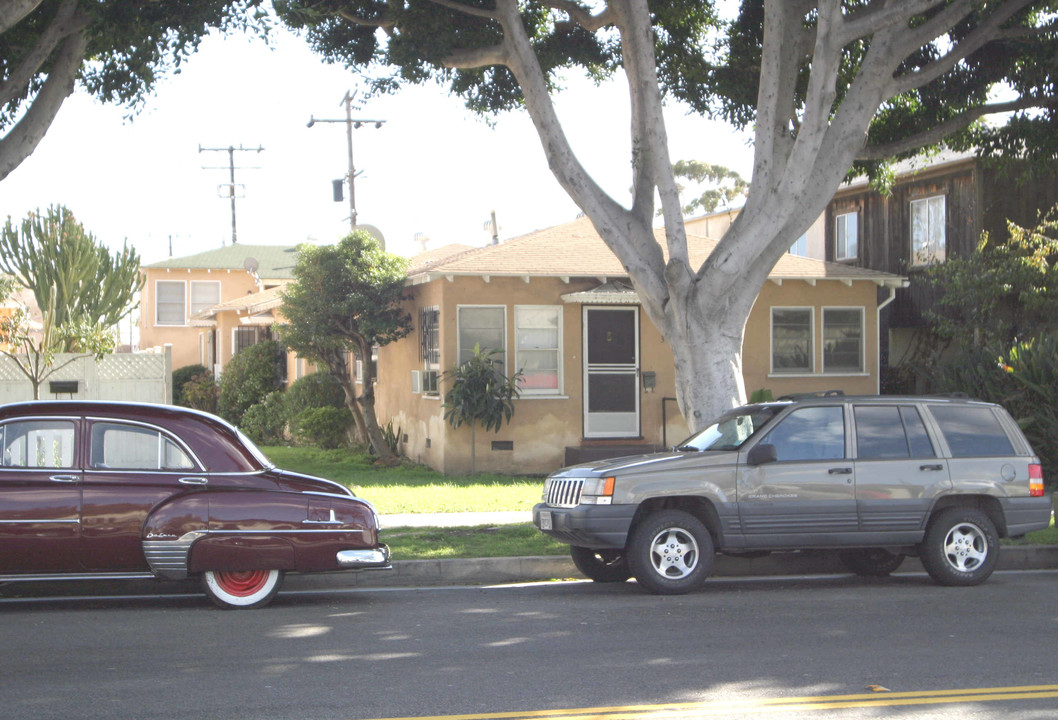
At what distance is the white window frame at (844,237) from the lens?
26.2 m

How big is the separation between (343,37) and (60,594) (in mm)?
7825

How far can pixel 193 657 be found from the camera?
719 cm

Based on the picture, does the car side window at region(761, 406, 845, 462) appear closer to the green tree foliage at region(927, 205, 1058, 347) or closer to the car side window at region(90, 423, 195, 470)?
the car side window at region(90, 423, 195, 470)

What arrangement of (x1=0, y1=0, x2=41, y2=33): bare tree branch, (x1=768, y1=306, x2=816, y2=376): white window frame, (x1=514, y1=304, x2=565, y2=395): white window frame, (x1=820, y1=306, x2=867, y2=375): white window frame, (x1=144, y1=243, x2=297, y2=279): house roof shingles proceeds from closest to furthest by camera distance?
(x1=0, y1=0, x2=41, y2=33): bare tree branch
(x1=514, y1=304, x2=565, y2=395): white window frame
(x1=768, y1=306, x2=816, y2=376): white window frame
(x1=820, y1=306, x2=867, y2=375): white window frame
(x1=144, y1=243, x2=297, y2=279): house roof shingles

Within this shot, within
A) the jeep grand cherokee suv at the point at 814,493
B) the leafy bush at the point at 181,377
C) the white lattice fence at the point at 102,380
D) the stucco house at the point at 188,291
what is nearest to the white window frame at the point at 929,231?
the jeep grand cherokee suv at the point at 814,493

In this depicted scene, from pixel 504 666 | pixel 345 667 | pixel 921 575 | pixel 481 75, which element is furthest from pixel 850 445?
pixel 481 75

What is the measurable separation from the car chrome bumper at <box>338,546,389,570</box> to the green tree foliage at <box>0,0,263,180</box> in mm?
5377

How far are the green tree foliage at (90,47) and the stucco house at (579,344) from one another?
7217 mm

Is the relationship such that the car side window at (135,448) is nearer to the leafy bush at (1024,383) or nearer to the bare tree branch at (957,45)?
the bare tree branch at (957,45)

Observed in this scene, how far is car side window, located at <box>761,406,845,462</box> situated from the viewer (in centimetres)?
999

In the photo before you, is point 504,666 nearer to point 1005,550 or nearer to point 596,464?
point 596,464

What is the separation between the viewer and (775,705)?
6113 mm

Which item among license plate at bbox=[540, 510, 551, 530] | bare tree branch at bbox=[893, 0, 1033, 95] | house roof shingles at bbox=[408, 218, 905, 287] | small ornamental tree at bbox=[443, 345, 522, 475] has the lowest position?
license plate at bbox=[540, 510, 551, 530]

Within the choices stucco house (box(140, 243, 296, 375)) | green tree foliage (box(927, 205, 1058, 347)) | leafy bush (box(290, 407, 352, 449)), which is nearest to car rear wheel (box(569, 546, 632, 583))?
green tree foliage (box(927, 205, 1058, 347))
